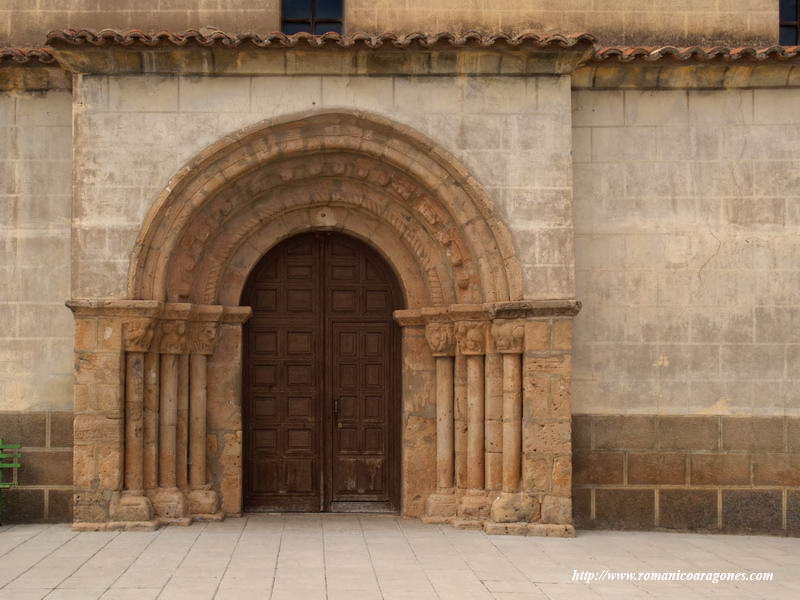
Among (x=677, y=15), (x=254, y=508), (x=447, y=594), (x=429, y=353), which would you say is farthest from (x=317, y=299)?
(x=677, y=15)

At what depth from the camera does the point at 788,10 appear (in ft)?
30.0

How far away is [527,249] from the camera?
26.8 ft

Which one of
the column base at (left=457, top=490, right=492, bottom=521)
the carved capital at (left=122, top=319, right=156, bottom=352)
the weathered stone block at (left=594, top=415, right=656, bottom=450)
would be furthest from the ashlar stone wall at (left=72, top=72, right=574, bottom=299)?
the column base at (left=457, top=490, right=492, bottom=521)

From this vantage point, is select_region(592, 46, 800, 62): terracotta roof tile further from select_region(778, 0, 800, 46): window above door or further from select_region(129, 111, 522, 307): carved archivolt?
select_region(129, 111, 522, 307): carved archivolt

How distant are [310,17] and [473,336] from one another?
11.2ft

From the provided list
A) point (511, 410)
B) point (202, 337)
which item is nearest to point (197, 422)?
point (202, 337)

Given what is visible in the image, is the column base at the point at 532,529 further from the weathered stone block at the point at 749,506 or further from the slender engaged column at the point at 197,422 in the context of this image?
the slender engaged column at the point at 197,422

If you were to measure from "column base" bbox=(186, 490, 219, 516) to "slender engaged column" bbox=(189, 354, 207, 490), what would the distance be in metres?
0.07

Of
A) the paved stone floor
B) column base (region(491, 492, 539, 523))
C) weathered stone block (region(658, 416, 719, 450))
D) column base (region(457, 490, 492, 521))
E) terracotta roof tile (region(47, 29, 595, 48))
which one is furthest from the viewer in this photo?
weathered stone block (region(658, 416, 719, 450))

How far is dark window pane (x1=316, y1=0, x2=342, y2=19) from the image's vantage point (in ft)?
29.5

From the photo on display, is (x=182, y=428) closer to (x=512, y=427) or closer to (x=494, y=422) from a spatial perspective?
(x=494, y=422)

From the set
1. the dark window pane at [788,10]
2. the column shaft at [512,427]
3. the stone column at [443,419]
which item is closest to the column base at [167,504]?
the stone column at [443,419]

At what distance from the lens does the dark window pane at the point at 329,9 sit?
8977 millimetres

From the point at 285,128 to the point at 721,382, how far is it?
453 cm
